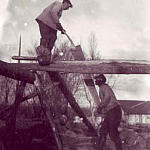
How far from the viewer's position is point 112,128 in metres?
6.63

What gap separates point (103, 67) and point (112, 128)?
2.10 metres

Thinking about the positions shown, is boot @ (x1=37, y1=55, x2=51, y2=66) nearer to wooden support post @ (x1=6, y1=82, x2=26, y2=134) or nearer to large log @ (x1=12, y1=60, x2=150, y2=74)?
large log @ (x1=12, y1=60, x2=150, y2=74)

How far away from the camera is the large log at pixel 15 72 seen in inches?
198

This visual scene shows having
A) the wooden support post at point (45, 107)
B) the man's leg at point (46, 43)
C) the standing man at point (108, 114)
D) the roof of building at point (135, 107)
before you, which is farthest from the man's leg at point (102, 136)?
the roof of building at point (135, 107)

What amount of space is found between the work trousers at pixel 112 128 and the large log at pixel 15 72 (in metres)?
2.19

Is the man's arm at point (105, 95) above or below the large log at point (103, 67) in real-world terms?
below

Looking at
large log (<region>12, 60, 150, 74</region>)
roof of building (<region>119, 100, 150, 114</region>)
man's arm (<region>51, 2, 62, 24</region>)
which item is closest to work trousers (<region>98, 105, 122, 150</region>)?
large log (<region>12, 60, 150, 74</region>)

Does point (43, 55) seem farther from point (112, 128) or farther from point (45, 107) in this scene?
point (112, 128)

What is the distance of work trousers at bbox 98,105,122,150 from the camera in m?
6.56

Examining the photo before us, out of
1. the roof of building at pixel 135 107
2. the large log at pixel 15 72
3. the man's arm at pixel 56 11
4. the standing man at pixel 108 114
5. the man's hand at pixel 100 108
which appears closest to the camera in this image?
the large log at pixel 15 72

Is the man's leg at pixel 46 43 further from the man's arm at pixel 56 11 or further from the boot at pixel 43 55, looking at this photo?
the man's arm at pixel 56 11

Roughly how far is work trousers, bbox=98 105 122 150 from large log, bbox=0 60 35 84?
86.2 inches

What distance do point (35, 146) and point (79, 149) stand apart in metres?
1.22

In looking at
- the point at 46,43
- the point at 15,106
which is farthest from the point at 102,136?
the point at 46,43
